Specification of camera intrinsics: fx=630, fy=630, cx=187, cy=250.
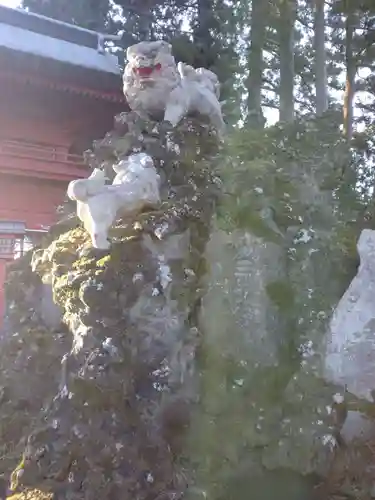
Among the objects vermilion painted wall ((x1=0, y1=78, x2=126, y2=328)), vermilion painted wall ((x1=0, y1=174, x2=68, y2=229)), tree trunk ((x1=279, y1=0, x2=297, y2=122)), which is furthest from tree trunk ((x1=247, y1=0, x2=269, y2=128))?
vermilion painted wall ((x1=0, y1=174, x2=68, y2=229))

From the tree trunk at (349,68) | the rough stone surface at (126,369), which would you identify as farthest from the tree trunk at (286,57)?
the rough stone surface at (126,369)

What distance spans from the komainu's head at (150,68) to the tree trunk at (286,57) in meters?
3.48

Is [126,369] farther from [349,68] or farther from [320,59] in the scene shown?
[320,59]

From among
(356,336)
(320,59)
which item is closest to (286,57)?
(320,59)

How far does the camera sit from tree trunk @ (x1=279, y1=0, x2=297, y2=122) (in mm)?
6406

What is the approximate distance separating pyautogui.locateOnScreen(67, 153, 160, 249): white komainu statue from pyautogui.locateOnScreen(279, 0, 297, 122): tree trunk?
4016 mm

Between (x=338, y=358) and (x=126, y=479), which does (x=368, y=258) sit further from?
(x=126, y=479)

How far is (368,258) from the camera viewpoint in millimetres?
2887

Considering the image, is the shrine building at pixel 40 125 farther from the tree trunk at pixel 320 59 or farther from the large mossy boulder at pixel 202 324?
the large mossy boulder at pixel 202 324

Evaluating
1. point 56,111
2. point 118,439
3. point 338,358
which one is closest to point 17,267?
point 118,439

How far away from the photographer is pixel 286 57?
21.6ft

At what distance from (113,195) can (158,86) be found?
0.78 metres

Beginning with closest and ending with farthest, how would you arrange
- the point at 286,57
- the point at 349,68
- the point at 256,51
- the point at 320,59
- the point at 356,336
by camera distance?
the point at 356,336 → the point at 349,68 → the point at 286,57 → the point at 256,51 → the point at 320,59

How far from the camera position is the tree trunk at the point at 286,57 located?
6.41 m
